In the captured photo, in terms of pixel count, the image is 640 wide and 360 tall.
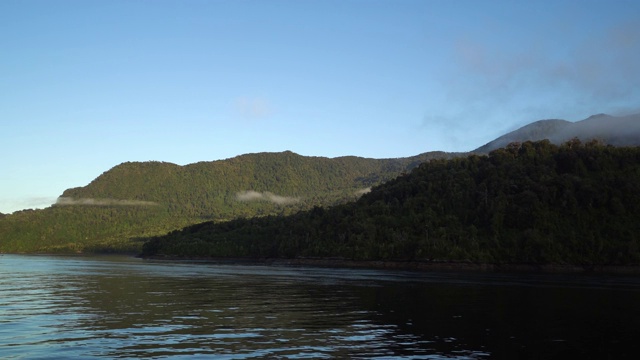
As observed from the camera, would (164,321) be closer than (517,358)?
No

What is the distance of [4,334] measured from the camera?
42250 mm

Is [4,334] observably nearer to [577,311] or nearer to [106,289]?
[106,289]

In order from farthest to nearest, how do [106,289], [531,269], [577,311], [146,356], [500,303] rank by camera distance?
[531,269]
[106,289]
[500,303]
[577,311]
[146,356]

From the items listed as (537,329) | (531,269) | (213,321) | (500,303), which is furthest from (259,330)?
(531,269)

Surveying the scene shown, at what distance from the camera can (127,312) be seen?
5772 cm

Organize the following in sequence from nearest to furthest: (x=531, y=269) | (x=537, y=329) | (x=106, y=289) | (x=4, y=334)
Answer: (x=4, y=334) → (x=537, y=329) → (x=106, y=289) → (x=531, y=269)

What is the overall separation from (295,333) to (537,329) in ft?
73.4

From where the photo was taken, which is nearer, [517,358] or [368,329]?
[517,358]

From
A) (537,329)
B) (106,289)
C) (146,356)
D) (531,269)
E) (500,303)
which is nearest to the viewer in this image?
(146,356)

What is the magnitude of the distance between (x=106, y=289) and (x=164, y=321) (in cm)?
4270

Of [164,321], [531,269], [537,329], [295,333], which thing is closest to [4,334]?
[164,321]

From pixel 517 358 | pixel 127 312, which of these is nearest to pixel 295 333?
pixel 517 358

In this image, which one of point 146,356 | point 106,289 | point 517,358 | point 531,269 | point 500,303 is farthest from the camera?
point 531,269

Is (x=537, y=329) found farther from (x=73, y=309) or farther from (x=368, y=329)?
(x=73, y=309)
